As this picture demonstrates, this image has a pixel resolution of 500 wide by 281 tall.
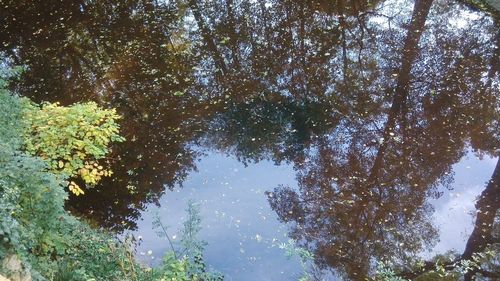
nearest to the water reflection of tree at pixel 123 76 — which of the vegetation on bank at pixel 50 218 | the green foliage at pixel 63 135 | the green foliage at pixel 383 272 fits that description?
the vegetation on bank at pixel 50 218

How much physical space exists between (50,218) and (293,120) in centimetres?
788

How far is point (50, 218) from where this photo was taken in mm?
6461

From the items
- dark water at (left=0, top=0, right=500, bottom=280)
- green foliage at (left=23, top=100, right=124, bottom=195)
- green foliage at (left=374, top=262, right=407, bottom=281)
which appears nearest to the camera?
green foliage at (left=374, top=262, right=407, bottom=281)

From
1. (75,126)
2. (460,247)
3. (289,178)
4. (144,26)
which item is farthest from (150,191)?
(144,26)

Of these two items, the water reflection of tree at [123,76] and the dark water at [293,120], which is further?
the water reflection of tree at [123,76]

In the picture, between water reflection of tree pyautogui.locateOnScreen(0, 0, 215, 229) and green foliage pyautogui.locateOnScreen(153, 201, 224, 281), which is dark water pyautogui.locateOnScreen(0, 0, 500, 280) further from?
green foliage pyautogui.locateOnScreen(153, 201, 224, 281)

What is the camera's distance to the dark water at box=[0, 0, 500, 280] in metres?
9.60

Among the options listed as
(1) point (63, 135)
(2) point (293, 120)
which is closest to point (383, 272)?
(2) point (293, 120)

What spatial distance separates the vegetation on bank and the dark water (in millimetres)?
1901

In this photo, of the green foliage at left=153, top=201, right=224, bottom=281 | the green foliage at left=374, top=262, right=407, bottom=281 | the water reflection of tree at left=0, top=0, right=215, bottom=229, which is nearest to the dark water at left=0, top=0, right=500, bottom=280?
the water reflection of tree at left=0, top=0, right=215, bottom=229

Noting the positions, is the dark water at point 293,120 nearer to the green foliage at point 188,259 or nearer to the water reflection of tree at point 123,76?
the water reflection of tree at point 123,76

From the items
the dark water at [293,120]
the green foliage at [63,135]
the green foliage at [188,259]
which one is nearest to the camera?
the green foliage at [188,259]

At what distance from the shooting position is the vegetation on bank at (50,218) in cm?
573

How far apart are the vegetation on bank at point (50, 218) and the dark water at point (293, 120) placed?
190cm
